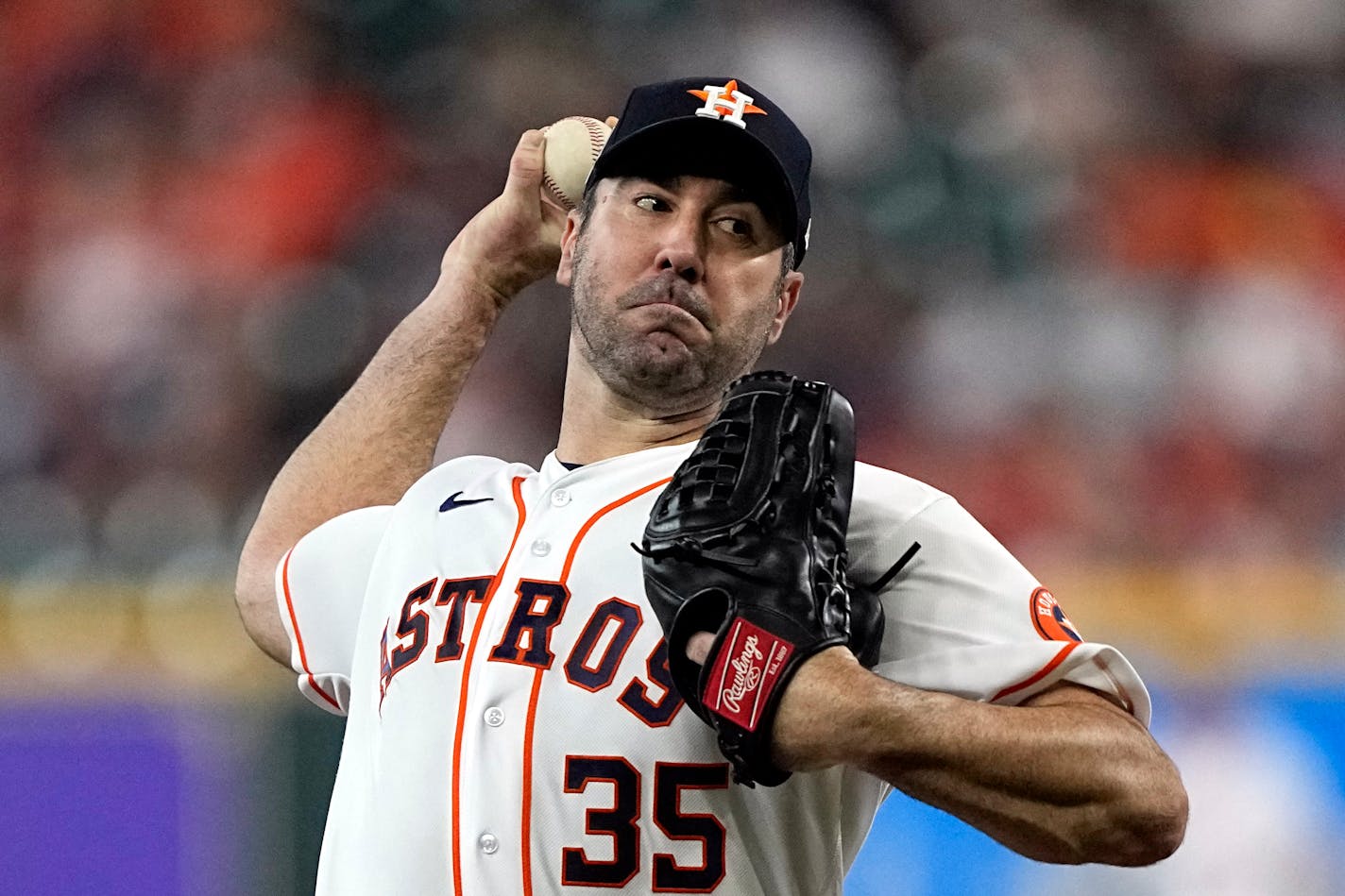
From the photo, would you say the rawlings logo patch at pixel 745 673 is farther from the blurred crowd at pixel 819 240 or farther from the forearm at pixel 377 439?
the blurred crowd at pixel 819 240

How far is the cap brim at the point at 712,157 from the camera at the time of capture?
2.03 meters

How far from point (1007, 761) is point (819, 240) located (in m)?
3.49

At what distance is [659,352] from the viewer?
2.00 meters

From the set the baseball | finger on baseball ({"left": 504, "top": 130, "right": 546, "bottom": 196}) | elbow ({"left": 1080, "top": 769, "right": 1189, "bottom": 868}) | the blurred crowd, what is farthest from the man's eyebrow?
the blurred crowd

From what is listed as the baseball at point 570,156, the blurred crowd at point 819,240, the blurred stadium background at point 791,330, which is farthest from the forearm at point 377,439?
the blurred crowd at point 819,240

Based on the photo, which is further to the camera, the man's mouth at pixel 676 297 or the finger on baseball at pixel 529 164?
the finger on baseball at pixel 529 164

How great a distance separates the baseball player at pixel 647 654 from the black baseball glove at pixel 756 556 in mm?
34

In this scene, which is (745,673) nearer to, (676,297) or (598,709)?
(598,709)

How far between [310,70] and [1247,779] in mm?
3496

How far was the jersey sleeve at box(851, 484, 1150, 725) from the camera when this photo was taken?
5.24ft

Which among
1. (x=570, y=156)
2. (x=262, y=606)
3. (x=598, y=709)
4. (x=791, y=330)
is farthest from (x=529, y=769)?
(x=791, y=330)

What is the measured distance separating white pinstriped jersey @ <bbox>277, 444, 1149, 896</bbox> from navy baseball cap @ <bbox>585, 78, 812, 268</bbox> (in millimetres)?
432

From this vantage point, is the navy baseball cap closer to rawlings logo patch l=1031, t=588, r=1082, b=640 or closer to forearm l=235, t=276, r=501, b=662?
forearm l=235, t=276, r=501, b=662

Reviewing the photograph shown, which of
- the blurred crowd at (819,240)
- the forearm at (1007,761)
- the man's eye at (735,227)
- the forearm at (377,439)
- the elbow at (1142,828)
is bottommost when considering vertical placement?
the elbow at (1142,828)
